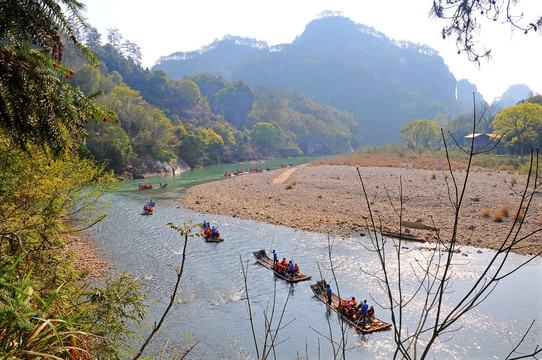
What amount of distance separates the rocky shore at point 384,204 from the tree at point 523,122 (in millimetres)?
12039

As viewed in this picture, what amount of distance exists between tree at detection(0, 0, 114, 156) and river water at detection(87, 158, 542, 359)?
4903mm

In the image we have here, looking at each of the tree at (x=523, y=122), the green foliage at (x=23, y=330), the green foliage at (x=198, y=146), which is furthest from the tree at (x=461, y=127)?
the green foliage at (x=23, y=330)

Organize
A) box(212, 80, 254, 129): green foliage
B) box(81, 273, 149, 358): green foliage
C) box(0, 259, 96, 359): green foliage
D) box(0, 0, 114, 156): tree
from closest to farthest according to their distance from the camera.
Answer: box(0, 259, 96, 359): green foliage < box(0, 0, 114, 156): tree < box(81, 273, 149, 358): green foliage < box(212, 80, 254, 129): green foliage

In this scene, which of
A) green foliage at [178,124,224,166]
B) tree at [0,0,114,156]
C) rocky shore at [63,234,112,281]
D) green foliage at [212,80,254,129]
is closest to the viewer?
tree at [0,0,114,156]

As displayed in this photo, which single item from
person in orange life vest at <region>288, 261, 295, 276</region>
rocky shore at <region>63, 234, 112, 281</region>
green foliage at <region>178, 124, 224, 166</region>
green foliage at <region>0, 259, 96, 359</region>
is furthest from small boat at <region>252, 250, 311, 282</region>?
green foliage at <region>178, 124, 224, 166</region>

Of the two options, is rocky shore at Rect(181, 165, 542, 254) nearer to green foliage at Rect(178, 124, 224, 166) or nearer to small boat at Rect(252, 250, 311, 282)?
small boat at Rect(252, 250, 311, 282)

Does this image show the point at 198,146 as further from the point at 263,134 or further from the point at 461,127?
the point at 461,127

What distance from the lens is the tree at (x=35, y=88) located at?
5.54 metres

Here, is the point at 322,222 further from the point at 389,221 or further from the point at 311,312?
the point at 311,312

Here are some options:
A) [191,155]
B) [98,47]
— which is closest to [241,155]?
[191,155]

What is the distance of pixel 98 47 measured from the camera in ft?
334

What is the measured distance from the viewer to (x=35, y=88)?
223 inches

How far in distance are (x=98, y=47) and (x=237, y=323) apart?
110 metres

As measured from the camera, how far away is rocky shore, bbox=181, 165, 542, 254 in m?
23.9
